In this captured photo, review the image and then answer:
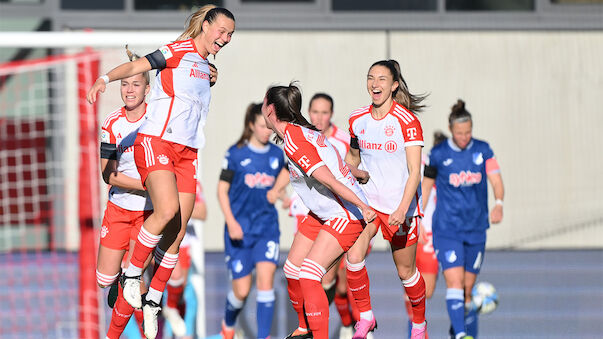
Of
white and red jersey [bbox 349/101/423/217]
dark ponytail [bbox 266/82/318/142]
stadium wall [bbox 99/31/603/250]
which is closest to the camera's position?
dark ponytail [bbox 266/82/318/142]

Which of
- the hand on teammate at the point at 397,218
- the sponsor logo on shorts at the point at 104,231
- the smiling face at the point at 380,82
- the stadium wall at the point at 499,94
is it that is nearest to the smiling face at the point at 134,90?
the sponsor logo on shorts at the point at 104,231

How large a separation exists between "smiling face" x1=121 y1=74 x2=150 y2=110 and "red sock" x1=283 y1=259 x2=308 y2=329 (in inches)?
56.8

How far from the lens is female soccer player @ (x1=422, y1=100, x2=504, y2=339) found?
23.2 feet

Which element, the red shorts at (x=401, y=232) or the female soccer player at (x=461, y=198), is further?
the female soccer player at (x=461, y=198)

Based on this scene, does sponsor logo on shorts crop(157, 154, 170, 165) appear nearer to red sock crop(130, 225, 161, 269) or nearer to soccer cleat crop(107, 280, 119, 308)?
red sock crop(130, 225, 161, 269)

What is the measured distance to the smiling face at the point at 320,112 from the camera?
281 inches

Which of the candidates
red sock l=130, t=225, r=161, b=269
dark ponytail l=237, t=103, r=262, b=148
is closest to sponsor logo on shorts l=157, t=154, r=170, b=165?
red sock l=130, t=225, r=161, b=269

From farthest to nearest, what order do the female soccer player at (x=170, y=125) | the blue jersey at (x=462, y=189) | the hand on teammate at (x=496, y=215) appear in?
the blue jersey at (x=462, y=189), the hand on teammate at (x=496, y=215), the female soccer player at (x=170, y=125)

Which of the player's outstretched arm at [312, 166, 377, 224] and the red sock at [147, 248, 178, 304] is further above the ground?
the player's outstretched arm at [312, 166, 377, 224]

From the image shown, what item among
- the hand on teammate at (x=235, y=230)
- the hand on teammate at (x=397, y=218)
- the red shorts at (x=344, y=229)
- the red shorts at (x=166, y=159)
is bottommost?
the hand on teammate at (x=235, y=230)

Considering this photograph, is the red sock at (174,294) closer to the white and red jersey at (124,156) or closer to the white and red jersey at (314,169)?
the white and red jersey at (124,156)

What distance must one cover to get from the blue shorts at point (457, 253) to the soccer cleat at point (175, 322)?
6.78ft

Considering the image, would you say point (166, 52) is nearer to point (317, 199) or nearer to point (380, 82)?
point (317, 199)

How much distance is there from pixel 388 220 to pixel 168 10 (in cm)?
895
